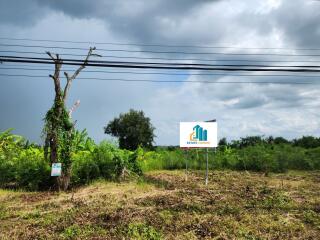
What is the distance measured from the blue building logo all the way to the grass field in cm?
164

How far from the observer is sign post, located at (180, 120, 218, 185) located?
605 inches

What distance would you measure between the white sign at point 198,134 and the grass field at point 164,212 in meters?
1.47

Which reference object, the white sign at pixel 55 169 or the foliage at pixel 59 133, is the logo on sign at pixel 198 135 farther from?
the white sign at pixel 55 169

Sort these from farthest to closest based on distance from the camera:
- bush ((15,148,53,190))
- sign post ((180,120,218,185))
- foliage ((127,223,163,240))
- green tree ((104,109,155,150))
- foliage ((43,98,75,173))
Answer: green tree ((104,109,155,150))
sign post ((180,120,218,185))
bush ((15,148,53,190))
foliage ((43,98,75,173))
foliage ((127,223,163,240))

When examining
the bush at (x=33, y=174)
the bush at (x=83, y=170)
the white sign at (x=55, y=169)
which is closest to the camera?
the white sign at (x=55, y=169)

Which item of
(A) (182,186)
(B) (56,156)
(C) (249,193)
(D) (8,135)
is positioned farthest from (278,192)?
(D) (8,135)

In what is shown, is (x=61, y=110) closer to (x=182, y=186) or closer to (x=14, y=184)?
(x=14, y=184)

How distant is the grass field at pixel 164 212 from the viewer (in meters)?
8.82

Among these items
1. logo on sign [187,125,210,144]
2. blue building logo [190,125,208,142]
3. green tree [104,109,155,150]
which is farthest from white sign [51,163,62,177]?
green tree [104,109,155,150]

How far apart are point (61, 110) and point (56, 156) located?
1502 mm

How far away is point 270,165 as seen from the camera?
69.8 feet

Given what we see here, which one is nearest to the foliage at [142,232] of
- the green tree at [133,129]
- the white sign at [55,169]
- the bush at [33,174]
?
the white sign at [55,169]

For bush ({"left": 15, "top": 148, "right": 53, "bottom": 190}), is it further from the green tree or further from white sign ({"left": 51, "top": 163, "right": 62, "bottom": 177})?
the green tree

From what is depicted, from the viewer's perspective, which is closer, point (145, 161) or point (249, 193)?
point (249, 193)
